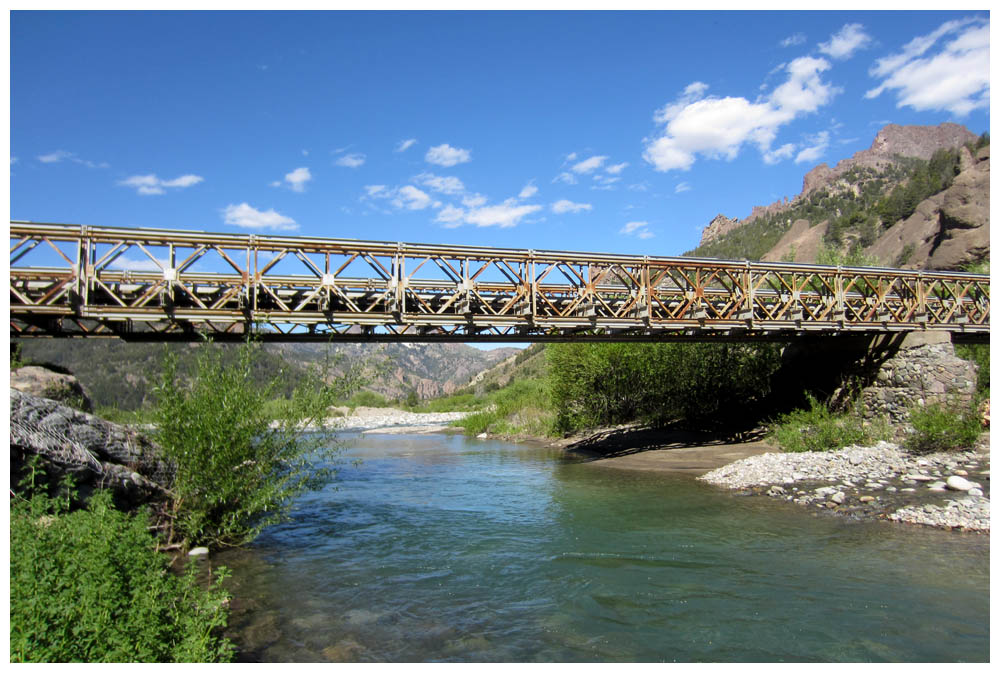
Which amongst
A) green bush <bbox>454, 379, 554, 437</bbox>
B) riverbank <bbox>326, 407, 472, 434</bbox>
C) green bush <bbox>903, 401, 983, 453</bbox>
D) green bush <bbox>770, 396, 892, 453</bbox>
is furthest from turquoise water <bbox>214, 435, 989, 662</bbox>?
green bush <bbox>454, 379, 554, 437</bbox>

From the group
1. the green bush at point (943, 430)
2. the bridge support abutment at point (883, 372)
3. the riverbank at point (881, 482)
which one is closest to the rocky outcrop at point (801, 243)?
the bridge support abutment at point (883, 372)

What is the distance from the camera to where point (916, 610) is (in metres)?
8.38

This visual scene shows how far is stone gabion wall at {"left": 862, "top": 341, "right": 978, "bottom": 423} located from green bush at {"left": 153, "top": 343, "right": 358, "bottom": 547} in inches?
781

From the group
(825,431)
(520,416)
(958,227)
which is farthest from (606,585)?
(958,227)

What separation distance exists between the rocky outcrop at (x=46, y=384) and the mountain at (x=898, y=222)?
3840 centimetres

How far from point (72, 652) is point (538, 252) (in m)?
15.8

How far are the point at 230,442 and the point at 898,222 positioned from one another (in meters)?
82.4

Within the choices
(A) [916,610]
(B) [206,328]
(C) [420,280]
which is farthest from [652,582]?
(B) [206,328]

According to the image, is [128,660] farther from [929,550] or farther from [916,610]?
[929,550]

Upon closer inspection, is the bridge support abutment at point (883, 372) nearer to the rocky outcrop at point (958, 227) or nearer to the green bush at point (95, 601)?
the green bush at point (95, 601)

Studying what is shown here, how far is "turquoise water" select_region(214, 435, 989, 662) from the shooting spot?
297 inches

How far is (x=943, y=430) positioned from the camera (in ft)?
59.2

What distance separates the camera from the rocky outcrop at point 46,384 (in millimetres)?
17625

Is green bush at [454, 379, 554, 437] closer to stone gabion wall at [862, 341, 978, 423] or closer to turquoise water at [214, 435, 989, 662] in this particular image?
stone gabion wall at [862, 341, 978, 423]
